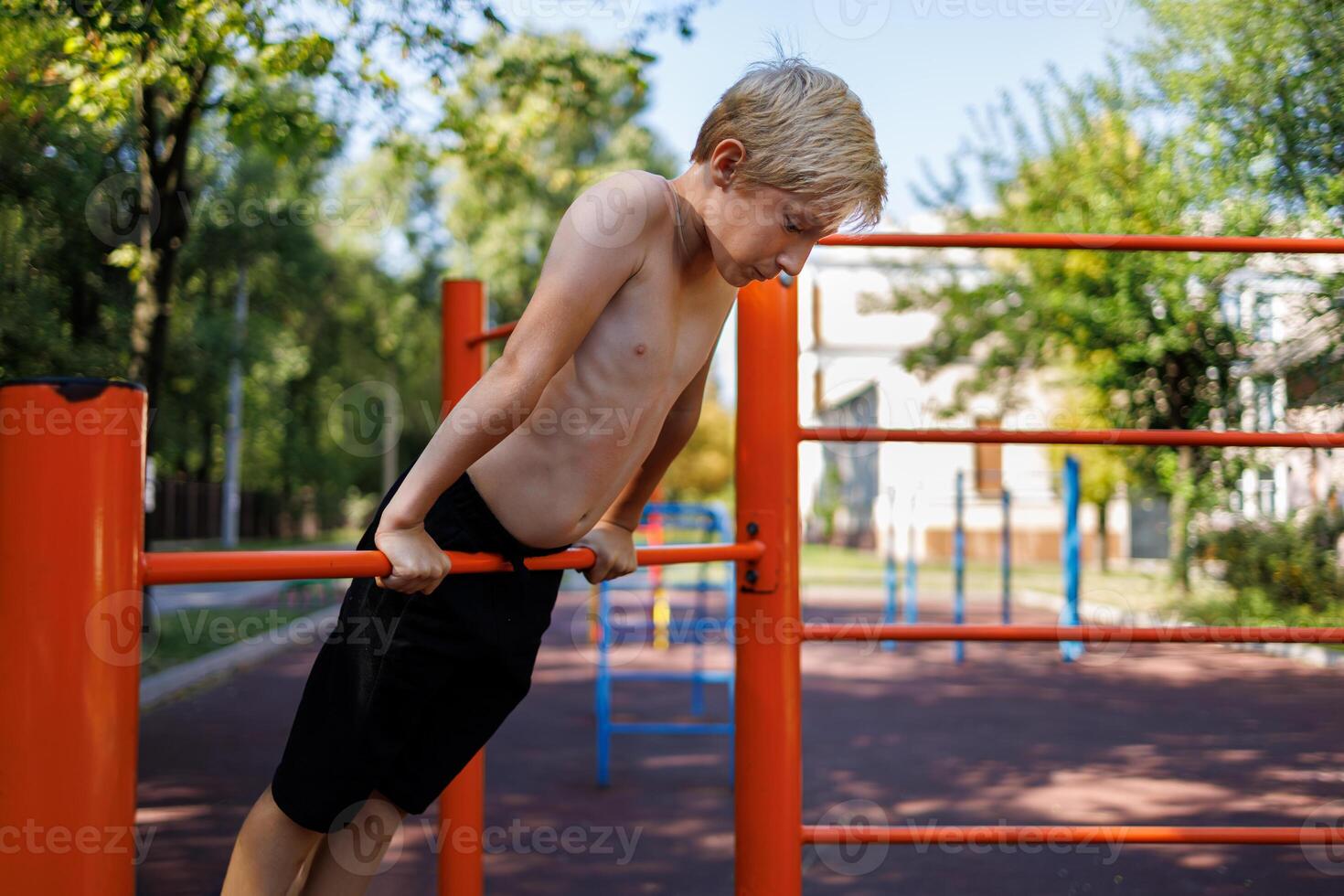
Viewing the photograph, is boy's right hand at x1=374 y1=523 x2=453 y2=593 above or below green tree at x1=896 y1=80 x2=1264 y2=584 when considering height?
below

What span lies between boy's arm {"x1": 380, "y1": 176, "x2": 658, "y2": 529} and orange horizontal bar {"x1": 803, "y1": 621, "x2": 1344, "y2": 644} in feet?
2.13

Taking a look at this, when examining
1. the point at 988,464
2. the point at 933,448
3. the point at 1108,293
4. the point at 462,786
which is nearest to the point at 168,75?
the point at 462,786

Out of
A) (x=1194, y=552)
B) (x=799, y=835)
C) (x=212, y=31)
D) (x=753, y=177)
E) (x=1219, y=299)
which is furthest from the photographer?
(x=1194, y=552)

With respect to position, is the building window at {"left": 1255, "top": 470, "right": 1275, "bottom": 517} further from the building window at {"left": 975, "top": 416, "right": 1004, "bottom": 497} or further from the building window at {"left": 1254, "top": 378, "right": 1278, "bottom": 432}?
the building window at {"left": 975, "top": 416, "right": 1004, "bottom": 497}

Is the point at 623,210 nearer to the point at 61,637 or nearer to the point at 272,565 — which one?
the point at 272,565

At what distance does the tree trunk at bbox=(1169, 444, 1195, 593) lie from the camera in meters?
9.12

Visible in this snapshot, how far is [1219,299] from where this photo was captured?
646 centimetres

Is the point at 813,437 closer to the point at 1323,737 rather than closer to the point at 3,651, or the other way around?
the point at 3,651

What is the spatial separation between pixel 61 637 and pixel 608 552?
75 centimetres

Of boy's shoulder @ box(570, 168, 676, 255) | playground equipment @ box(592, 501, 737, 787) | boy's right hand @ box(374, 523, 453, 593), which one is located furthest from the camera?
playground equipment @ box(592, 501, 737, 787)

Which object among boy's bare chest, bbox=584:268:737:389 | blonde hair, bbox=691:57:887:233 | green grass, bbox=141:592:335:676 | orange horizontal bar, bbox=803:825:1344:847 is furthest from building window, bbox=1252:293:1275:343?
green grass, bbox=141:592:335:676

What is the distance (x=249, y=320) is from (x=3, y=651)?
627 inches

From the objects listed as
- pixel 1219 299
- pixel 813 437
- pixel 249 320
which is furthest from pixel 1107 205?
pixel 249 320

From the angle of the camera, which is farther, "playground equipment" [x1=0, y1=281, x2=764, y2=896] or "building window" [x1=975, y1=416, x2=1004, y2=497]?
"building window" [x1=975, y1=416, x2=1004, y2=497]
